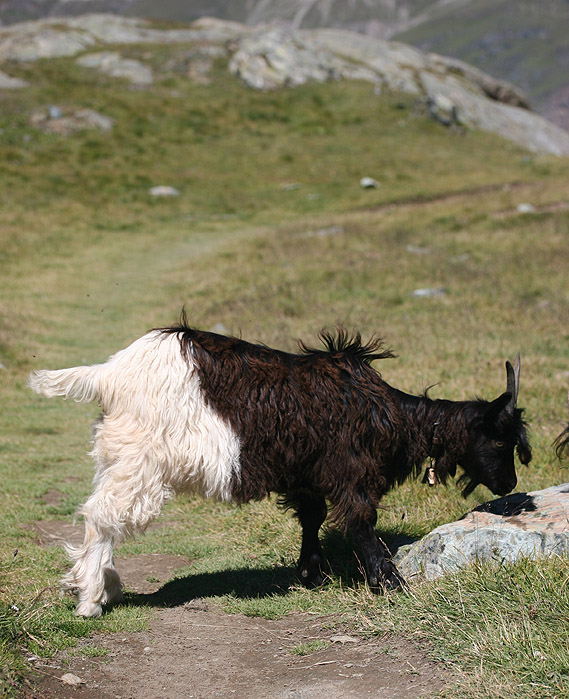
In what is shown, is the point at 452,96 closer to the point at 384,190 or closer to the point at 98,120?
the point at 384,190

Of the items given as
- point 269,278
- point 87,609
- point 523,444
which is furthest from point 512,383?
point 269,278

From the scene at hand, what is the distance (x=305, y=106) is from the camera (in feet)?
149

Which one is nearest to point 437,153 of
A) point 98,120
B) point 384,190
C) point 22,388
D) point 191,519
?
point 384,190

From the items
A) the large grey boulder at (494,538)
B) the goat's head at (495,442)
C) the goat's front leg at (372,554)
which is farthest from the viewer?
the goat's head at (495,442)

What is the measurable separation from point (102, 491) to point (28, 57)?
48.4 m

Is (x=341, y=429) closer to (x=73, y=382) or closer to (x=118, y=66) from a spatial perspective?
(x=73, y=382)

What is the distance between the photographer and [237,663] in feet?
16.6

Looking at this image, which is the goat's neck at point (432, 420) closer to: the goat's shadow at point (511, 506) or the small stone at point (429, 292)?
the goat's shadow at point (511, 506)

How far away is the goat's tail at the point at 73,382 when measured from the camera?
229 inches

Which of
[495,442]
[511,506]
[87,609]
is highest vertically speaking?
[495,442]

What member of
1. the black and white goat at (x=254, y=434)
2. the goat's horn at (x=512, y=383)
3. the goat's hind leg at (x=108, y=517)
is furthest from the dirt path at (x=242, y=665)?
the goat's horn at (x=512, y=383)

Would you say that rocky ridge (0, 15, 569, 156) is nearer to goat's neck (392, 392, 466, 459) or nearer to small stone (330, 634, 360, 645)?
goat's neck (392, 392, 466, 459)

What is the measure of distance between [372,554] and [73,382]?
254 centimetres

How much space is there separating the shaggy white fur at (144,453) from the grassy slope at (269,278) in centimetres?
42
